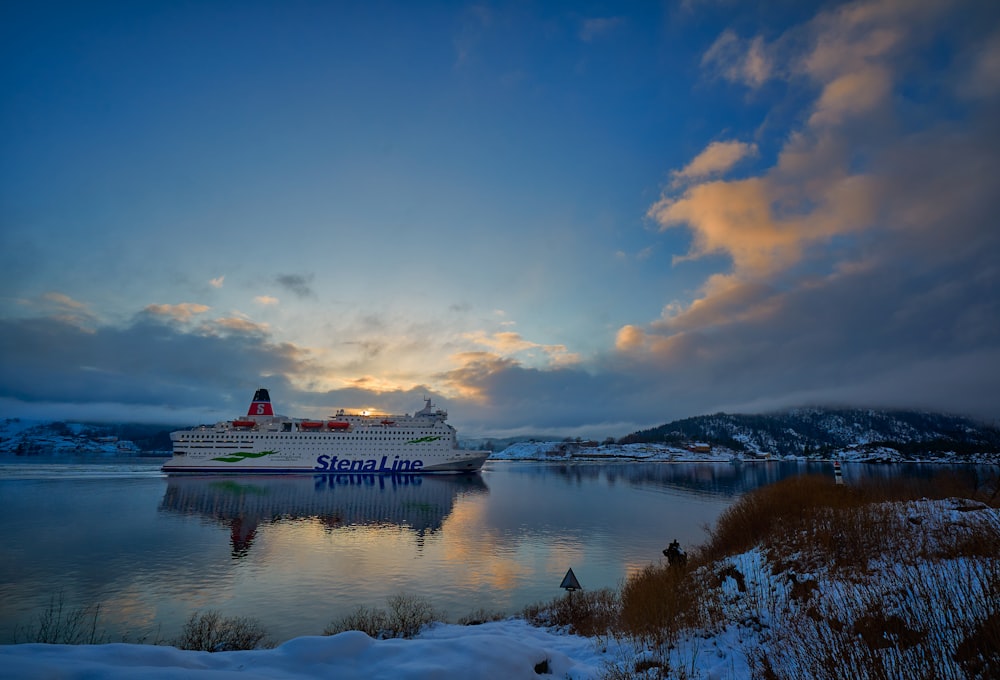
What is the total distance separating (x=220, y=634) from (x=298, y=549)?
14.0m

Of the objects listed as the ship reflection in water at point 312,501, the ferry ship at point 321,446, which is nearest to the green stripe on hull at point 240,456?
the ferry ship at point 321,446

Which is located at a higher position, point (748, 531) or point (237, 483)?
point (748, 531)

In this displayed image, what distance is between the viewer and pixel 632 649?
8.84 m

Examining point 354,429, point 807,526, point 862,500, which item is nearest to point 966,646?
Result: point 807,526

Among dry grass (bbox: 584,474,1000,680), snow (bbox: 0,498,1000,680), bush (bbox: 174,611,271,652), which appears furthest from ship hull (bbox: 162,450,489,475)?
snow (bbox: 0,498,1000,680)

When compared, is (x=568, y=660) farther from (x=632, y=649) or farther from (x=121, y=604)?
(x=121, y=604)

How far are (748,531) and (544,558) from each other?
1091cm

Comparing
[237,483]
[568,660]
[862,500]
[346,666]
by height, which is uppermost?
[862,500]

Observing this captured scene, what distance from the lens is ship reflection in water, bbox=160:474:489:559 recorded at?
34.8 meters

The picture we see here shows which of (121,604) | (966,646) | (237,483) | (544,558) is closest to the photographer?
(966,646)

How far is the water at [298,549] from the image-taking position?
16156 mm

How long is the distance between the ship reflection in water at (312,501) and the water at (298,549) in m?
0.29

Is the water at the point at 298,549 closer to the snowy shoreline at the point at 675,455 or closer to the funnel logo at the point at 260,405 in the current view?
the funnel logo at the point at 260,405

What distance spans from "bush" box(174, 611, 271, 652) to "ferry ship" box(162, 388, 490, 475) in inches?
2578
